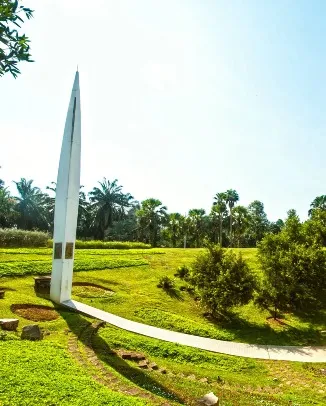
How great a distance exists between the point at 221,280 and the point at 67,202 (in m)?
8.44

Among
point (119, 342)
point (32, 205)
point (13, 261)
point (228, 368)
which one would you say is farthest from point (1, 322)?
point (32, 205)

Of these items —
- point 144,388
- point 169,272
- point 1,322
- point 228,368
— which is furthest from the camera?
point 169,272

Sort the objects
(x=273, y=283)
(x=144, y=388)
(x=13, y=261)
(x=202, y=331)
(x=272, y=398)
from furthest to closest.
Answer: (x=13, y=261) → (x=273, y=283) → (x=202, y=331) → (x=272, y=398) → (x=144, y=388)

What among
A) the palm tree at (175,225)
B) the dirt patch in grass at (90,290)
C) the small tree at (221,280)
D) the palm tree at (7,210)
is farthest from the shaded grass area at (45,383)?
the palm tree at (175,225)

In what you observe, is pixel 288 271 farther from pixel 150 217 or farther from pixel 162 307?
pixel 150 217

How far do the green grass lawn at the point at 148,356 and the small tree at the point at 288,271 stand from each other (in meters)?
1.25

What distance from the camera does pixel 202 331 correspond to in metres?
16.1

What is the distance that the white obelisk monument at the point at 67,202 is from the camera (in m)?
16.3

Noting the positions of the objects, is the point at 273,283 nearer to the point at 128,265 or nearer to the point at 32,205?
the point at 128,265

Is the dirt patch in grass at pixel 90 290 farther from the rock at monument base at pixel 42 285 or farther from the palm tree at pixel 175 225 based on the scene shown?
the palm tree at pixel 175 225

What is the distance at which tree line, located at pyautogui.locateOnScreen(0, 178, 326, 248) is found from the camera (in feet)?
156

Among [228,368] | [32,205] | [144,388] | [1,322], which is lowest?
[228,368]

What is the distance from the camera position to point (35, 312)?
553 inches

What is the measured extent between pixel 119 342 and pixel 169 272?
1490 cm
